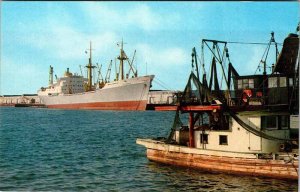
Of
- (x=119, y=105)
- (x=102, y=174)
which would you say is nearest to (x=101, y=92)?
(x=119, y=105)

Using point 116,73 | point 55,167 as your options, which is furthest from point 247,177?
point 116,73

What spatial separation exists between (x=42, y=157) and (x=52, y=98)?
108709 millimetres

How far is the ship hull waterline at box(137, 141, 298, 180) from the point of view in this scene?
757 inches

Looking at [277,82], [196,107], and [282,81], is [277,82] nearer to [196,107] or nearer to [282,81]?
[282,81]

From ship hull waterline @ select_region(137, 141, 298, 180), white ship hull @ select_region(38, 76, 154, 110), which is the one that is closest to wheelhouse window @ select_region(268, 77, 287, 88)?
ship hull waterline @ select_region(137, 141, 298, 180)

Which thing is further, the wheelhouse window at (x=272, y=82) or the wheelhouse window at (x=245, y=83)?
the wheelhouse window at (x=245, y=83)

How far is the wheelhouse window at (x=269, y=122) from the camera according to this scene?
2080 centimetres

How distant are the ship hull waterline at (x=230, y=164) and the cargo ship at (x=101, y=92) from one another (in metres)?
74.4

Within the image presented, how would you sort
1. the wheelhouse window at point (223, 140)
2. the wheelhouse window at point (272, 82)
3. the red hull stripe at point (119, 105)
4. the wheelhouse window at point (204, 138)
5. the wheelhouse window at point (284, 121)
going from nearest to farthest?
1. the wheelhouse window at point (272, 82)
2. the wheelhouse window at point (284, 121)
3. the wheelhouse window at point (223, 140)
4. the wheelhouse window at point (204, 138)
5. the red hull stripe at point (119, 105)

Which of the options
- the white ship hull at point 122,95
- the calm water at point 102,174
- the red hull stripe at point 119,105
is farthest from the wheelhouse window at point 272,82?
the red hull stripe at point 119,105

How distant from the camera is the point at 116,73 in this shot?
120 meters

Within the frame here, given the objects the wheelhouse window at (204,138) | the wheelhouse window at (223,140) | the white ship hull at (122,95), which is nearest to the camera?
the wheelhouse window at (223,140)

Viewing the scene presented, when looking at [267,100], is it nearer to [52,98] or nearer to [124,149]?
[124,149]

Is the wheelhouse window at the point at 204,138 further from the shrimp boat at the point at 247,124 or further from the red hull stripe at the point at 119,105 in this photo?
the red hull stripe at the point at 119,105
